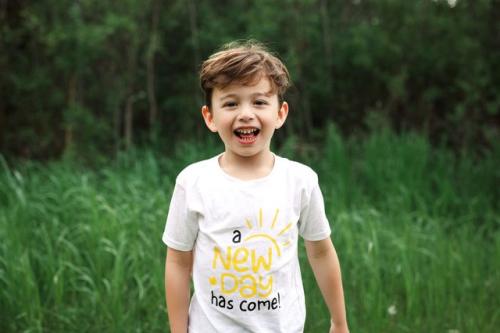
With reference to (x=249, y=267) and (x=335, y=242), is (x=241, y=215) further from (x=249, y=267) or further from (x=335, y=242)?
(x=335, y=242)

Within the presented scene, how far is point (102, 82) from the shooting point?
559cm

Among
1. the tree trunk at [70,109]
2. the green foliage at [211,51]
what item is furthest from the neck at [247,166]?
the tree trunk at [70,109]

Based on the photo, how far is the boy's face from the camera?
169 cm

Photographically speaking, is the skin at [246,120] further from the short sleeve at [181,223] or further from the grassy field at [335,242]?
the grassy field at [335,242]

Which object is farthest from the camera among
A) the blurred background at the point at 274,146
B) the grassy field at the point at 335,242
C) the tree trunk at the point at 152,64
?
the tree trunk at the point at 152,64

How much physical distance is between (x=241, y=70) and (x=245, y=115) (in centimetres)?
11

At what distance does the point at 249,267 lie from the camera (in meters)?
1.68

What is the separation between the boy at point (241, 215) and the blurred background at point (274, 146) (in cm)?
128

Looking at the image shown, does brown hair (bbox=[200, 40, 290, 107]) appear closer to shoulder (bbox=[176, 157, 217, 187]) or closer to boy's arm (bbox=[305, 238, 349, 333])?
shoulder (bbox=[176, 157, 217, 187])

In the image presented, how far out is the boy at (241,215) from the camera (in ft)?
5.52

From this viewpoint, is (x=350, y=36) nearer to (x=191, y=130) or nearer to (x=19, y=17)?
(x=191, y=130)

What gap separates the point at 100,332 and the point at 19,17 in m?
3.15

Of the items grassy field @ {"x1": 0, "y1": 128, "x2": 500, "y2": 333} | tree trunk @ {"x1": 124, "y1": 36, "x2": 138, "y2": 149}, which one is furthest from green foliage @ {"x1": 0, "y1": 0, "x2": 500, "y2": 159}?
grassy field @ {"x1": 0, "y1": 128, "x2": 500, "y2": 333}

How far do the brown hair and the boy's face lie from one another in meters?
0.02
